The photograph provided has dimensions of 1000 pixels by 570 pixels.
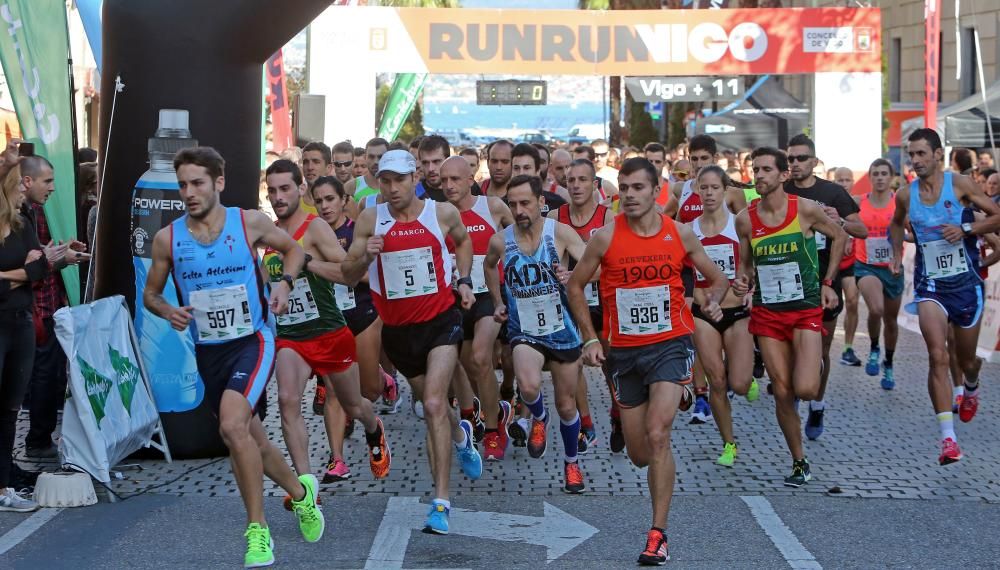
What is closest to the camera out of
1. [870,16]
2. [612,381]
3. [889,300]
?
[612,381]

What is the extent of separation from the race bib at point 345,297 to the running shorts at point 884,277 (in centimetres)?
545

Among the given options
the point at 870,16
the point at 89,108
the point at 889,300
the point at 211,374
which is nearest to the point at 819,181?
the point at 889,300

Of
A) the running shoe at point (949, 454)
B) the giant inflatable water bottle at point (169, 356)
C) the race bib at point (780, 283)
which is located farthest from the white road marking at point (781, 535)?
the giant inflatable water bottle at point (169, 356)

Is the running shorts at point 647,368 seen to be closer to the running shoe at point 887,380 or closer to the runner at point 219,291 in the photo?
the runner at point 219,291

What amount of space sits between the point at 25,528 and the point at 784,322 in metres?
4.48

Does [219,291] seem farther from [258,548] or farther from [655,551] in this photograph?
[655,551]

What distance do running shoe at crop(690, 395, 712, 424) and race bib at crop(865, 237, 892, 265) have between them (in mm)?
3085

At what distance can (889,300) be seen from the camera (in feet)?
41.7

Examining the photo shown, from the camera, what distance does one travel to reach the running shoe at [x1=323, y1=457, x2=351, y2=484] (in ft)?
27.2

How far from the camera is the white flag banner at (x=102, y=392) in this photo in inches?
304

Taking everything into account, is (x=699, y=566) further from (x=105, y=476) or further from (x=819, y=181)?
(x=819, y=181)

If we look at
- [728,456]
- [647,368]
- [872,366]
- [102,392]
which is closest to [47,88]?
[102,392]

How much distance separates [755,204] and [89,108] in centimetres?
2116

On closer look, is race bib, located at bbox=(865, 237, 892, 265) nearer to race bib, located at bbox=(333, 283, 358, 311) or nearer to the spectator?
race bib, located at bbox=(333, 283, 358, 311)
